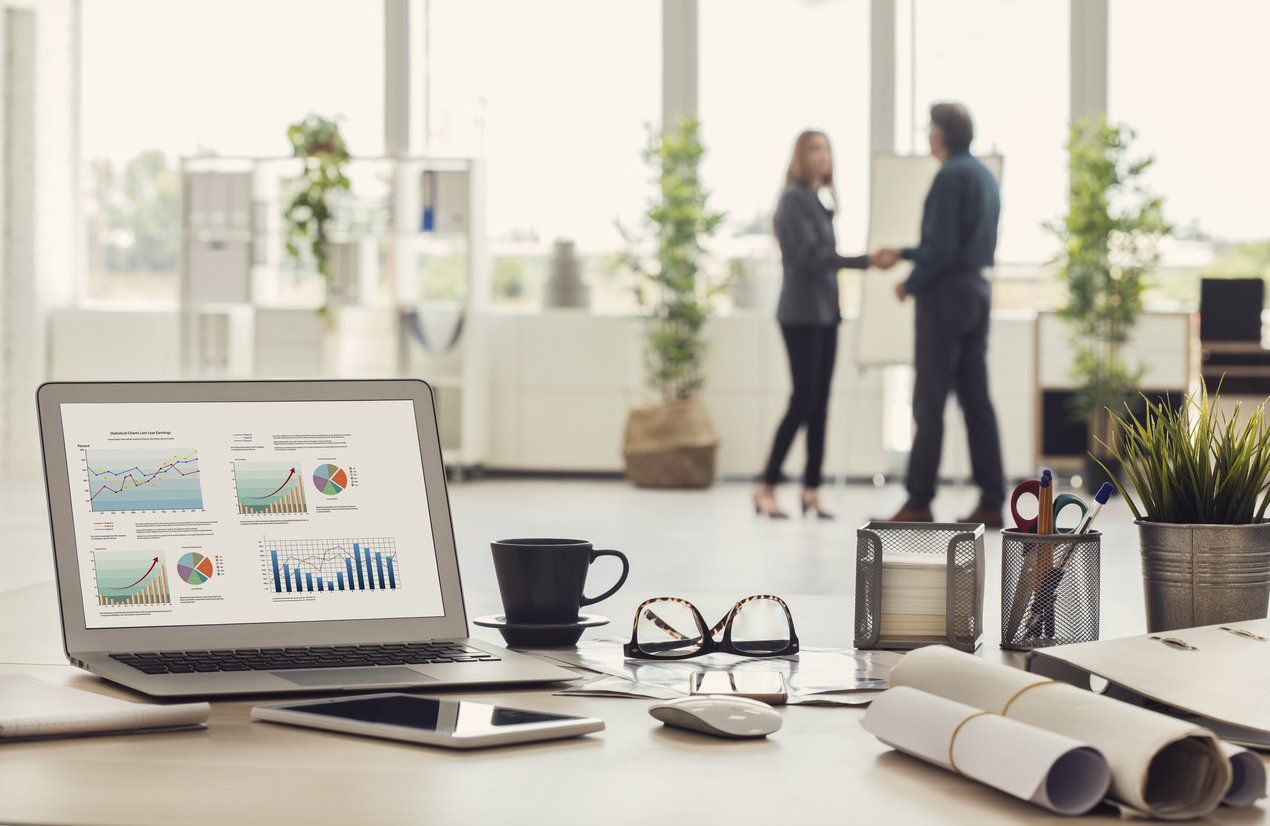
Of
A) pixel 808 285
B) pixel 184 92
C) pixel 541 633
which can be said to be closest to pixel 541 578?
pixel 541 633

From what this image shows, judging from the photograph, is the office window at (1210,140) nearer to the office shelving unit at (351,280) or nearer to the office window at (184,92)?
the office shelving unit at (351,280)

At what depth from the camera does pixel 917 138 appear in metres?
8.98

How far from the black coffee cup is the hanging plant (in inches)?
279

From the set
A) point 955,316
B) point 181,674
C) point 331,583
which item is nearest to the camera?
point 181,674

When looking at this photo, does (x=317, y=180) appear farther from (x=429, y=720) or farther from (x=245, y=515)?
(x=429, y=720)

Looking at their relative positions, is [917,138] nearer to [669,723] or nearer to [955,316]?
[955,316]

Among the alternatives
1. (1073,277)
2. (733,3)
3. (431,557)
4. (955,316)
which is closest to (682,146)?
(733,3)

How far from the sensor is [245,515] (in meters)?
1.27

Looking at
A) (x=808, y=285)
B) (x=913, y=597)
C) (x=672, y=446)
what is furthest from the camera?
(x=672, y=446)

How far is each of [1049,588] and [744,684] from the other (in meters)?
0.32

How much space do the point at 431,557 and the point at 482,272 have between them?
7.50 meters

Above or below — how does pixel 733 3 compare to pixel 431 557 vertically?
above

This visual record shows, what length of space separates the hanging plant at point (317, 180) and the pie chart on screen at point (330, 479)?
7.10 metres

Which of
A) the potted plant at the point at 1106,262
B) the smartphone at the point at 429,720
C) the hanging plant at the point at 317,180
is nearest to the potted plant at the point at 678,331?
the hanging plant at the point at 317,180
